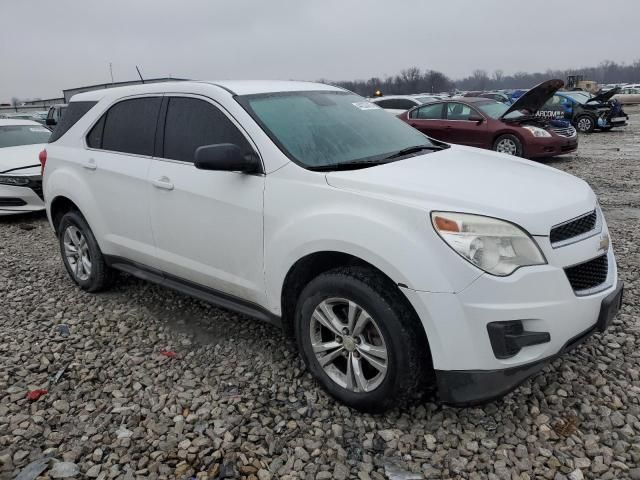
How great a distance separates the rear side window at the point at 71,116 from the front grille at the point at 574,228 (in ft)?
12.1

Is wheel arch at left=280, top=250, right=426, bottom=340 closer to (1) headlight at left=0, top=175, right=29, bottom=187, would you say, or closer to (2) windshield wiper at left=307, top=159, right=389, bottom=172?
(2) windshield wiper at left=307, top=159, right=389, bottom=172

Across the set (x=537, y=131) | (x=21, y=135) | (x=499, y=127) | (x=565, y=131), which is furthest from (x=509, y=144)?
(x=21, y=135)

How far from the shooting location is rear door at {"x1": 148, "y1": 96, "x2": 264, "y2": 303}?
308 cm

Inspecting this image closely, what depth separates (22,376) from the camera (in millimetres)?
3367

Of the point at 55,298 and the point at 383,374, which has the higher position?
the point at 383,374

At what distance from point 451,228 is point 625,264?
130 inches

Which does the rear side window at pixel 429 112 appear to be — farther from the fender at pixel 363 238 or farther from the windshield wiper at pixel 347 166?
the fender at pixel 363 238

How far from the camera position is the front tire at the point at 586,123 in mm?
18016

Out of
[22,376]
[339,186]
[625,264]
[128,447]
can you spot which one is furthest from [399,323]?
[625,264]

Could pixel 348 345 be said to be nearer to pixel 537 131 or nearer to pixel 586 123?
pixel 537 131

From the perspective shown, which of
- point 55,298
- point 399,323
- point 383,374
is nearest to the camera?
point 399,323

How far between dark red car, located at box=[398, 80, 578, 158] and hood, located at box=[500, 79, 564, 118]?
2 cm

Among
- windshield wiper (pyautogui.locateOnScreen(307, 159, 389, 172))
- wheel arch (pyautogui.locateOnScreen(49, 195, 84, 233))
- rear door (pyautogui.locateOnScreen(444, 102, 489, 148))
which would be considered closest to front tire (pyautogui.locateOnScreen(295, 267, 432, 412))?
windshield wiper (pyautogui.locateOnScreen(307, 159, 389, 172))

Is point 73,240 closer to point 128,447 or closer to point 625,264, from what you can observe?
point 128,447
